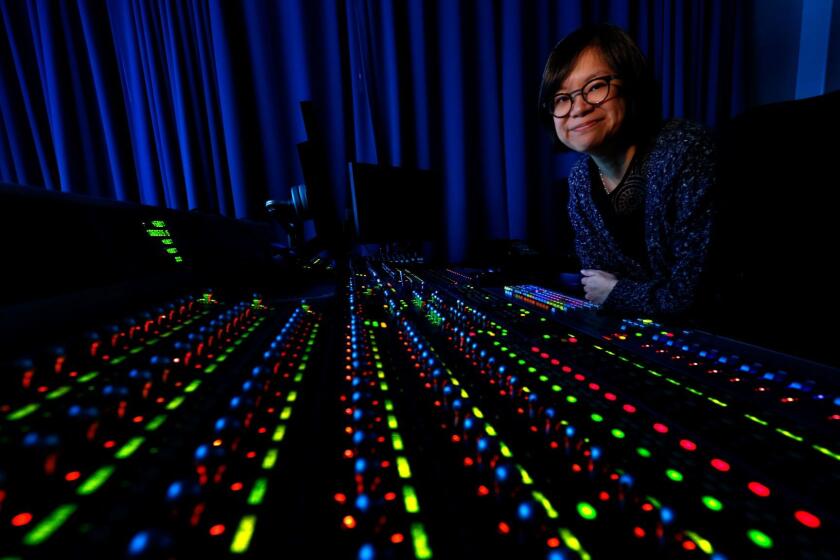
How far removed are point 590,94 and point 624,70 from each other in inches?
4.0

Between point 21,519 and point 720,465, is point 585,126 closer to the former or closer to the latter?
point 720,465

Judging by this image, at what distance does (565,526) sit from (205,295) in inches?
27.0

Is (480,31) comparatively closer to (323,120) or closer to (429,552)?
(323,120)

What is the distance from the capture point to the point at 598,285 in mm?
972

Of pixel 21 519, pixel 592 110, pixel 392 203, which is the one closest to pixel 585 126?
pixel 592 110

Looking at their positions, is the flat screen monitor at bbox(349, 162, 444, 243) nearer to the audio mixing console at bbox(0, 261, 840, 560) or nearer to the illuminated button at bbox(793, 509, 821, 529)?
the audio mixing console at bbox(0, 261, 840, 560)

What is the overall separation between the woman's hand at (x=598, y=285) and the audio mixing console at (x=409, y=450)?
0.47 m

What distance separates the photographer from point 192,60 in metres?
2.06

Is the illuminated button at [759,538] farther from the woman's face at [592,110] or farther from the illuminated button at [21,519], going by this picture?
the woman's face at [592,110]

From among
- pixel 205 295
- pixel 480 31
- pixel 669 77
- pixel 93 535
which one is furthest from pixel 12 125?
pixel 669 77

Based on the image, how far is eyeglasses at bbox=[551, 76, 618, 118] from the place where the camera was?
1009 mm

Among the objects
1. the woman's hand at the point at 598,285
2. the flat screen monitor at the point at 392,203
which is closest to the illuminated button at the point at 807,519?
the woman's hand at the point at 598,285

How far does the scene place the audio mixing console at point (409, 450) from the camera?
0.20 meters

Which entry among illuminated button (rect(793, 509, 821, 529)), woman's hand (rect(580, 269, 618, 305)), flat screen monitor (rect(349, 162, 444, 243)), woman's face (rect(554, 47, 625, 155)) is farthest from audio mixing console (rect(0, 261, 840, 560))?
flat screen monitor (rect(349, 162, 444, 243))
